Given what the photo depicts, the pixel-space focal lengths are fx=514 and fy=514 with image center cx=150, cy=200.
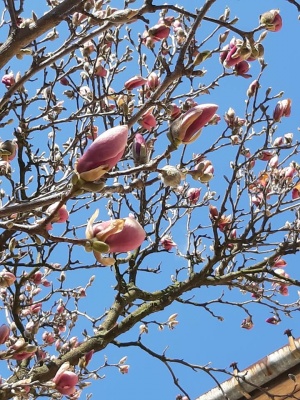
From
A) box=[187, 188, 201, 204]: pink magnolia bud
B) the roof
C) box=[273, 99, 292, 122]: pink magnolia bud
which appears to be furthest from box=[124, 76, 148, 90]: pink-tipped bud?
the roof

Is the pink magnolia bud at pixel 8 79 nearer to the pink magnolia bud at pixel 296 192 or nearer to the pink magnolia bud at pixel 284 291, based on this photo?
the pink magnolia bud at pixel 296 192

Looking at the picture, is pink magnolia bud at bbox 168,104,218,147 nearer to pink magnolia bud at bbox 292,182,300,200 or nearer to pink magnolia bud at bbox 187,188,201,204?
pink magnolia bud at bbox 292,182,300,200

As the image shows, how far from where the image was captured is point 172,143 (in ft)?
5.67

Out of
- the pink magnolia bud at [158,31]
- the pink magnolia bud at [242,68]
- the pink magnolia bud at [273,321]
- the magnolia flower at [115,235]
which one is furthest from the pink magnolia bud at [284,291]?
the magnolia flower at [115,235]

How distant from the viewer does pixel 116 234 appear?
155 centimetres

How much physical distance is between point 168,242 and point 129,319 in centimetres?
85

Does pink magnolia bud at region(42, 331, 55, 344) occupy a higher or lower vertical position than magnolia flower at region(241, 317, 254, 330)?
higher

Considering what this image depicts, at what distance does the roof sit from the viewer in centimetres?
375

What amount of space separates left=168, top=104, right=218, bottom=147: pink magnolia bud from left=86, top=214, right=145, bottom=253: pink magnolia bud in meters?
0.35

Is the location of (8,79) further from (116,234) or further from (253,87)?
(116,234)

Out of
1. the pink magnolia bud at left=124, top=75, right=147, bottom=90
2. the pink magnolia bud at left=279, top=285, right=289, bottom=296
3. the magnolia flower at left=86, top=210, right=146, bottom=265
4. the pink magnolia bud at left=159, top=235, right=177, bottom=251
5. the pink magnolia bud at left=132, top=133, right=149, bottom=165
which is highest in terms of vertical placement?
the pink magnolia bud at left=124, top=75, right=147, bottom=90

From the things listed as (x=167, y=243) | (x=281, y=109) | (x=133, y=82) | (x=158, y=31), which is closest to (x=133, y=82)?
(x=133, y=82)

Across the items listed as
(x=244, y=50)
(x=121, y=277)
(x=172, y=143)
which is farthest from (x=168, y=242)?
(x=172, y=143)

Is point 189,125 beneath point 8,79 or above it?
beneath
